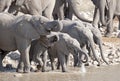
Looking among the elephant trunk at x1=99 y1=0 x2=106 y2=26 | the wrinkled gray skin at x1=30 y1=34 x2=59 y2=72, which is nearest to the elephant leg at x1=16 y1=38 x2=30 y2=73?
the wrinkled gray skin at x1=30 y1=34 x2=59 y2=72

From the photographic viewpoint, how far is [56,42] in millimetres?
12328

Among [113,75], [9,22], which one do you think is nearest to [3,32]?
[9,22]

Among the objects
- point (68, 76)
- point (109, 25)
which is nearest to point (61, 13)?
point (109, 25)

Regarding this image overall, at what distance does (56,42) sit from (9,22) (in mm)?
1005

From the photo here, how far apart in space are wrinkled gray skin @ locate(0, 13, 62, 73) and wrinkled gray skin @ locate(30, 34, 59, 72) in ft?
0.86

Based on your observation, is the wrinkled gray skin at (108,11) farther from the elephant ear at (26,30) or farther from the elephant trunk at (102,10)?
the elephant ear at (26,30)

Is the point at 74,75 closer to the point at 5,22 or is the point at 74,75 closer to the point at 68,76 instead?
the point at 68,76

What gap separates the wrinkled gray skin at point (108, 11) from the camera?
738 inches

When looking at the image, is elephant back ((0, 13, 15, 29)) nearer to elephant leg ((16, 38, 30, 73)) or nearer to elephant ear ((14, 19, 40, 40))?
elephant ear ((14, 19, 40, 40))

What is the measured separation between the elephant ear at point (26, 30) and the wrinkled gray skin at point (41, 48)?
0.82ft

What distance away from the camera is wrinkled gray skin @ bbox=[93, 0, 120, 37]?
18.7m

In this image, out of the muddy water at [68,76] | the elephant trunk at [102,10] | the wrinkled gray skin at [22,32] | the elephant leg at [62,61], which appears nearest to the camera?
the muddy water at [68,76]

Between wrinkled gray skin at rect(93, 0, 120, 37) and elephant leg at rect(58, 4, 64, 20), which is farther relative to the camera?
wrinkled gray skin at rect(93, 0, 120, 37)

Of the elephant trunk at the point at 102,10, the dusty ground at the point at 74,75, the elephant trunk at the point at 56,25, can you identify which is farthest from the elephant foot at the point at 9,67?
the elephant trunk at the point at 102,10
